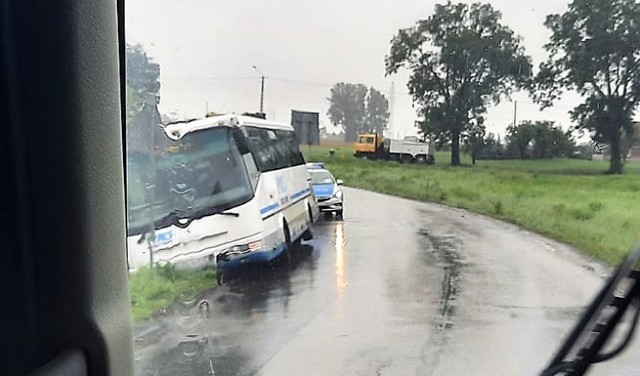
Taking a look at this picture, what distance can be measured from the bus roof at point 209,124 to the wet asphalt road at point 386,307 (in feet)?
1.13

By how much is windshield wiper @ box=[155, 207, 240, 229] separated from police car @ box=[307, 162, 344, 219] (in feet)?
0.79

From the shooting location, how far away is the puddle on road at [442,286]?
6.29 feet

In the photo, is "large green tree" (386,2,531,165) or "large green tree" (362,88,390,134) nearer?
"large green tree" (386,2,531,165)

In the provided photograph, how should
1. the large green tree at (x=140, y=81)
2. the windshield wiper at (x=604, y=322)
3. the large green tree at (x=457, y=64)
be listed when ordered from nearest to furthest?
the windshield wiper at (x=604, y=322) < the large green tree at (x=140, y=81) < the large green tree at (x=457, y=64)

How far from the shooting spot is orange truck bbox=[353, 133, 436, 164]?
2.17 meters

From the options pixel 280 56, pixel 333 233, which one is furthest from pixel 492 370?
pixel 280 56

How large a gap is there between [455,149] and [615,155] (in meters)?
0.42

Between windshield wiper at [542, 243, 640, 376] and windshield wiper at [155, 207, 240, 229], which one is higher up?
windshield wiper at [155, 207, 240, 229]

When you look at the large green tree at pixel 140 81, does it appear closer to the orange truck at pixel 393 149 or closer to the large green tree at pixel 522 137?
the orange truck at pixel 393 149

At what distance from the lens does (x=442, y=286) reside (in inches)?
78.7

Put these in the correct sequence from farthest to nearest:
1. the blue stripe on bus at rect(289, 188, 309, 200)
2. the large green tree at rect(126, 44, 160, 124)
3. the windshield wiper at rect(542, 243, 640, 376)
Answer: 1. the blue stripe on bus at rect(289, 188, 309, 200)
2. the large green tree at rect(126, 44, 160, 124)
3. the windshield wiper at rect(542, 243, 640, 376)

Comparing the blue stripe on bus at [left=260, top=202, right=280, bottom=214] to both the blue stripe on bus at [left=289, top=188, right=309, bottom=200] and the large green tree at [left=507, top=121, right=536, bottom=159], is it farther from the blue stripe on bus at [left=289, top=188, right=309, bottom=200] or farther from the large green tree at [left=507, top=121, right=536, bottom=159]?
the large green tree at [left=507, top=121, right=536, bottom=159]

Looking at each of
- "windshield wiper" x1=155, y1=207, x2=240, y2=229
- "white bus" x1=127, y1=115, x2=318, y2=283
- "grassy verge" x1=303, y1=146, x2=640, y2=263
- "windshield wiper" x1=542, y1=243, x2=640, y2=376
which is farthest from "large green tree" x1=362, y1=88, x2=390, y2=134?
"windshield wiper" x1=542, y1=243, x2=640, y2=376

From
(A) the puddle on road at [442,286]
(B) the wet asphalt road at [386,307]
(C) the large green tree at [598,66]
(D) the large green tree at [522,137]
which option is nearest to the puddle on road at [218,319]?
(B) the wet asphalt road at [386,307]
